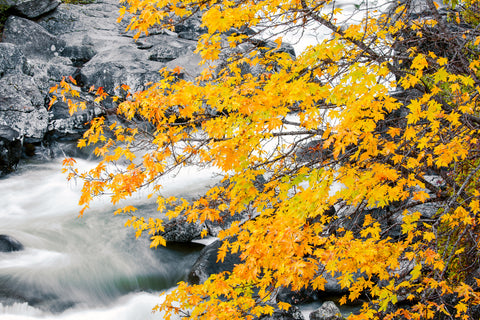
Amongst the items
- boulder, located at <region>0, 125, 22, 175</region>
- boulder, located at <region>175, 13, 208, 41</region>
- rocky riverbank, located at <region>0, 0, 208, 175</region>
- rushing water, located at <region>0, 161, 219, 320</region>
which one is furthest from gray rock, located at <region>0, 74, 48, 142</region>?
boulder, located at <region>175, 13, 208, 41</region>

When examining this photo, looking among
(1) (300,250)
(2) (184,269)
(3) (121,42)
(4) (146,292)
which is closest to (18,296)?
(4) (146,292)

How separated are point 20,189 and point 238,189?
9132 mm

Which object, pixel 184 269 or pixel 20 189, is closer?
pixel 184 269

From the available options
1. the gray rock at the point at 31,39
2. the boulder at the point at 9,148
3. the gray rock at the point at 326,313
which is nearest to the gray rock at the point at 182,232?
the gray rock at the point at 326,313

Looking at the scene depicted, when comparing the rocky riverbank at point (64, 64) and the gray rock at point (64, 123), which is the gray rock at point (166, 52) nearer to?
the rocky riverbank at point (64, 64)

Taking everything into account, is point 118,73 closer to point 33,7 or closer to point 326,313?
point 33,7

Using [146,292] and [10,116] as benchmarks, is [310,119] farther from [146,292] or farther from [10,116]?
[10,116]

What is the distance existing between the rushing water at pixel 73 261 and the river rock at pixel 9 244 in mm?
141

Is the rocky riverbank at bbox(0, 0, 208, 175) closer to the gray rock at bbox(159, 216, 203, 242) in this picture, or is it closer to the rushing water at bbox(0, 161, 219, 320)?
the rushing water at bbox(0, 161, 219, 320)

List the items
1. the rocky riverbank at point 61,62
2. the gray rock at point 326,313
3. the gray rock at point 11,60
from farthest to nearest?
the gray rock at point 11,60 < the rocky riverbank at point 61,62 < the gray rock at point 326,313

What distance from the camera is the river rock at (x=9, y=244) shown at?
702 centimetres

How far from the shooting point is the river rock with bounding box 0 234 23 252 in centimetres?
702

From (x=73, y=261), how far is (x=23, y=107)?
6.23 m

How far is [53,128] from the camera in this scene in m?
12.0
